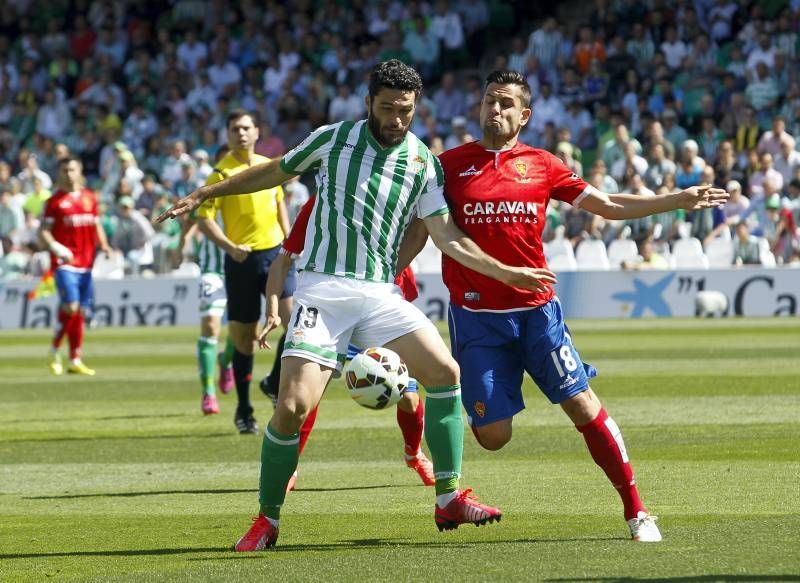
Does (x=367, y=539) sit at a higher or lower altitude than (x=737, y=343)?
higher

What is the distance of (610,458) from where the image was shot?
700 cm

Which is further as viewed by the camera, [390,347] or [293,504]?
[293,504]

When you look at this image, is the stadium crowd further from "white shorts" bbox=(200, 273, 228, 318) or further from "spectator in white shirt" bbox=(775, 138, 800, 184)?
"white shorts" bbox=(200, 273, 228, 318)

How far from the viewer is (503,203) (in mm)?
7266

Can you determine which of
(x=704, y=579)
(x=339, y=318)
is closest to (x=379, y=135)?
(x=339, y=318)

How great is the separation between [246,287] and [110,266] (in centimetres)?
1607

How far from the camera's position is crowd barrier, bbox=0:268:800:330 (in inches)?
898

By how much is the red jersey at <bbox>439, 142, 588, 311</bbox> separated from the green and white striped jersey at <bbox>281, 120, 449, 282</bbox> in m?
0.38

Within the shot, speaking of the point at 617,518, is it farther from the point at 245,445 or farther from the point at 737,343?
the point at 737,343

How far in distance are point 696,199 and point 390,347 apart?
1.57 metres

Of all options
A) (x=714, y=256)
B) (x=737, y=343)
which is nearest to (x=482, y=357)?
(x=737, y=343)

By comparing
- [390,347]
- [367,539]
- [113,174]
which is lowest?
[113,174]

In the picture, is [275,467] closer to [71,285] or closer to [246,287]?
[246,287]

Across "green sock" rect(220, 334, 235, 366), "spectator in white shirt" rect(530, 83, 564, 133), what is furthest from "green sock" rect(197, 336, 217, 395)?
"spectator in white shirt" rect(530, 83, 564, 133)
